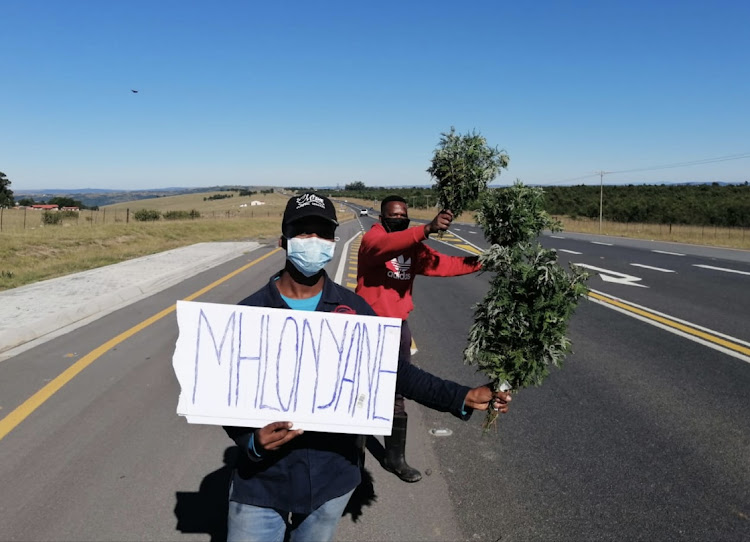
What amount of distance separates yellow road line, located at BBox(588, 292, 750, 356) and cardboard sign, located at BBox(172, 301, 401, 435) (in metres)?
5.43

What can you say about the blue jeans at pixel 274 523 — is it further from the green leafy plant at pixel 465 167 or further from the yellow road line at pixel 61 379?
the yellow road line at pixel 61 379

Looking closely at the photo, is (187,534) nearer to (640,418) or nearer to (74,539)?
(74,539)

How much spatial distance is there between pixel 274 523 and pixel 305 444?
326 millimetres

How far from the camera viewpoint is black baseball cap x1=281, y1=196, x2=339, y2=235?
2.21 metres

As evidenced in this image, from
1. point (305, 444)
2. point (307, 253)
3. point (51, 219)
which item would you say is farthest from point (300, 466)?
point (51, 219)

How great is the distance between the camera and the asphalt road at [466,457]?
3.32m

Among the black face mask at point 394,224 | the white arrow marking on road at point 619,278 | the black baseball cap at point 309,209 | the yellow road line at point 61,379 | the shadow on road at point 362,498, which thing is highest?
the black baseball cap at point 309,209

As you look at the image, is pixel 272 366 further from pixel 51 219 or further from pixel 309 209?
pixel 51 219

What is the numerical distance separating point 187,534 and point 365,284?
1.89 metres

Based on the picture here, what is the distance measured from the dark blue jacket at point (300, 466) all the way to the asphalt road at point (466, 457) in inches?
51.7

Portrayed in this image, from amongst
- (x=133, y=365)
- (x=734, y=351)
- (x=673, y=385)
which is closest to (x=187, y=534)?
(x=133, y=365)

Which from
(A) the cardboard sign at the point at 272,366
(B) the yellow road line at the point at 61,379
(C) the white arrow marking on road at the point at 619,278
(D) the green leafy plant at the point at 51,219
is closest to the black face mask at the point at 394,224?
(A) the cardboard sign at the point at 272,366

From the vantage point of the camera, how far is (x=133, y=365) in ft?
21.5

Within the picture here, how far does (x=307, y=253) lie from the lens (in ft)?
7.27
